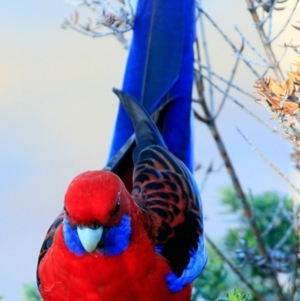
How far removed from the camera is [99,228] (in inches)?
61.8

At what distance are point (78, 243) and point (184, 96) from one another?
2.88 ft

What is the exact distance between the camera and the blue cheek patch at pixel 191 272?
1.85 meters

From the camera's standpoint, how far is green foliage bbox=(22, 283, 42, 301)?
2197 mm

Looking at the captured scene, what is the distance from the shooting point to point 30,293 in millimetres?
2209

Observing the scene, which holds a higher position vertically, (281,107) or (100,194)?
(281,107)

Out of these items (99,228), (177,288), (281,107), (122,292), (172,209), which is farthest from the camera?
(172,209)

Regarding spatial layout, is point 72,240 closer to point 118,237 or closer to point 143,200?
point 118,237

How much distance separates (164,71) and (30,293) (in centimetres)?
87

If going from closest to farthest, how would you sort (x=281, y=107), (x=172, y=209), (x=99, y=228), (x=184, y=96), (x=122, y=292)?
(x=281, y=107) → (x=99, y=228) → (x=122, y=292) → (x=172, y=209) → (x=184, y=96)

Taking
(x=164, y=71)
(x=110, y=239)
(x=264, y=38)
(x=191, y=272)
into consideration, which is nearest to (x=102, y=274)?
(x=110, y=239)

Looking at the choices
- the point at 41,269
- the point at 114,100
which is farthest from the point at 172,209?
the point at 114,100

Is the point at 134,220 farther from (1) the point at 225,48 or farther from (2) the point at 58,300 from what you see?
(1) the point at 225,48

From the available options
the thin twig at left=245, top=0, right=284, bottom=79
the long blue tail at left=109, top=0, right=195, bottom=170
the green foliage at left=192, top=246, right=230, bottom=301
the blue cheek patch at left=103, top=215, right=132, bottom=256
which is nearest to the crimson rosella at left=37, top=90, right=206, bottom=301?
the blue cheek patch at left=103, top=215, right=132, bottom=256

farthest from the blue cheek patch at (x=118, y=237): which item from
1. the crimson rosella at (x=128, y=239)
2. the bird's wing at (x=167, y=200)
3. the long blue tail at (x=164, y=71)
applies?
the long blue tail at (x=164, y=71)
